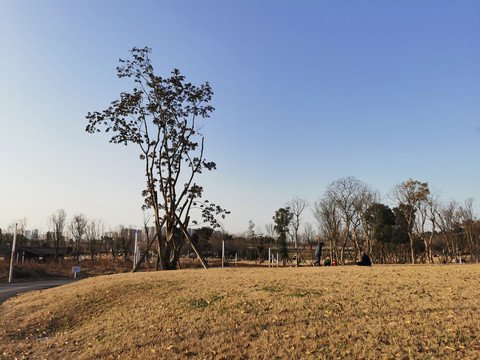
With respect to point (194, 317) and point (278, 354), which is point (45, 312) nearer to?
point (194, 317)

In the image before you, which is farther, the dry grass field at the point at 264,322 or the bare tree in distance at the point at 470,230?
the bare tree in distance at the point at 470,230

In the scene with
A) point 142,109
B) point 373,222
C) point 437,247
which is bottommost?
point 437,247

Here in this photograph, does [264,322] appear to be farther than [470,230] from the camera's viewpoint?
No

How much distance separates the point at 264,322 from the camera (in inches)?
260

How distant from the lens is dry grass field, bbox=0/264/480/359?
17.5 feet

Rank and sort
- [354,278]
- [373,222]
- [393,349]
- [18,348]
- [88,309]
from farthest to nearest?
[373,222] < [354,278] < [88,309] < [18,348] < [393,349]

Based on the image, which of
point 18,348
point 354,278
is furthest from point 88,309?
point 354,278

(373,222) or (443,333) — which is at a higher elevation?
(373,222)

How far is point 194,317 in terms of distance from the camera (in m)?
7.40

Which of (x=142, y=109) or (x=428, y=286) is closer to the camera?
(x=428, y=286)

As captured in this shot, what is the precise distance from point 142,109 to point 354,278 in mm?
17200

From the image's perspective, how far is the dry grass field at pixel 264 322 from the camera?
532cm

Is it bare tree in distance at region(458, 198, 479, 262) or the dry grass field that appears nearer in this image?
the dry grass field

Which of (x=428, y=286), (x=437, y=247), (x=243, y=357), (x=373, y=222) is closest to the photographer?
(x=243, y=357)
